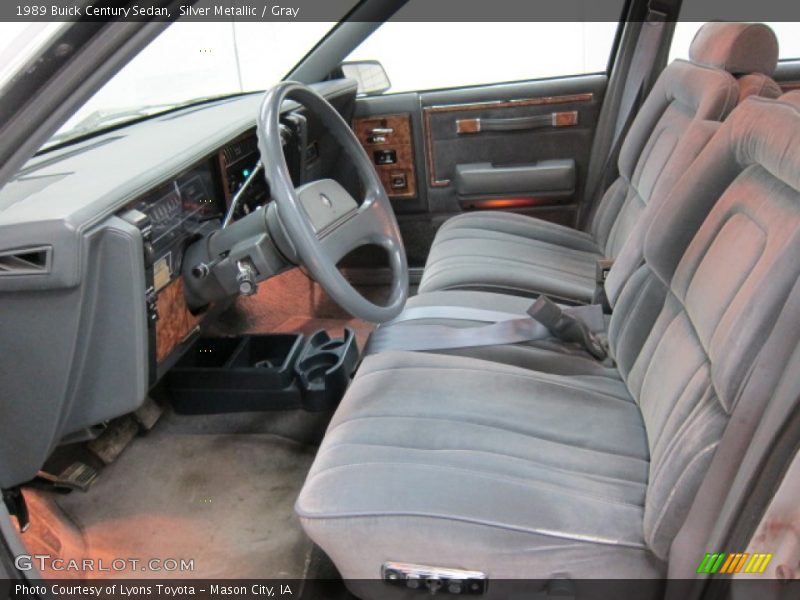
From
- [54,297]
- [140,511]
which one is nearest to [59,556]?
[140,511]

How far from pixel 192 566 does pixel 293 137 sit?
3.80ft

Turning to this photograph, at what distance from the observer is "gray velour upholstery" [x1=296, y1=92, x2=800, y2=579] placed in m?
0.95

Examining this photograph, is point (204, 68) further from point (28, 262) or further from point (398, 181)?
point (28, 262)

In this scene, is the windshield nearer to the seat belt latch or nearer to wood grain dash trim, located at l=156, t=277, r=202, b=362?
wood grain dash trim, located at l=156, t=277, r=202, b=362

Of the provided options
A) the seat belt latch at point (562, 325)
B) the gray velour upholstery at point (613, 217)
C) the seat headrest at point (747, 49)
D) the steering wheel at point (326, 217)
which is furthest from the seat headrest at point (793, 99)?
the steering wheel at point (326, 217)

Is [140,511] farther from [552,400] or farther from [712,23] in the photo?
[712,23]

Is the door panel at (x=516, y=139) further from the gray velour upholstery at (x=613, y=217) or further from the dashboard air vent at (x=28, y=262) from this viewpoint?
the dashboard air vent at (x=28, y=262)

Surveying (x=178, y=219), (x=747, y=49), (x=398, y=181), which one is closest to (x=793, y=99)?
(x=747, y=49)

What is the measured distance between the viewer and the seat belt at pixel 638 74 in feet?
7.63

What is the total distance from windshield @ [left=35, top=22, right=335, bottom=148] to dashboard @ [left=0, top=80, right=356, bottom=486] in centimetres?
29

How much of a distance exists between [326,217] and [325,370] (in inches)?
→ 24.6

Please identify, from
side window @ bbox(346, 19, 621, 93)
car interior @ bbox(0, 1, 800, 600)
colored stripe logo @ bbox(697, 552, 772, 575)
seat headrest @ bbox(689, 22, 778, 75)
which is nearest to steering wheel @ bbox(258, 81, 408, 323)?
car interior @ bbox(0, 1, 800, 600)

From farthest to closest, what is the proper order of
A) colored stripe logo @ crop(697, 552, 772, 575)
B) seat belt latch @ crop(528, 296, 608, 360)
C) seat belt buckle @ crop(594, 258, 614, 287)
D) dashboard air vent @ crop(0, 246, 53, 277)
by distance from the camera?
seat belt buckle @ crop(594, 258, 614, 287) → seat belt latch @ crop(528, 296, 608, 360) → dashboard air vent @ crop(0, 246, 53, 277) → colored stripe logo @ crop(697, 552, 772, 575)

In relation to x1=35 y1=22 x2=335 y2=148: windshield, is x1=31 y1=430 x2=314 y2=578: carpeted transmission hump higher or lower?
lower
